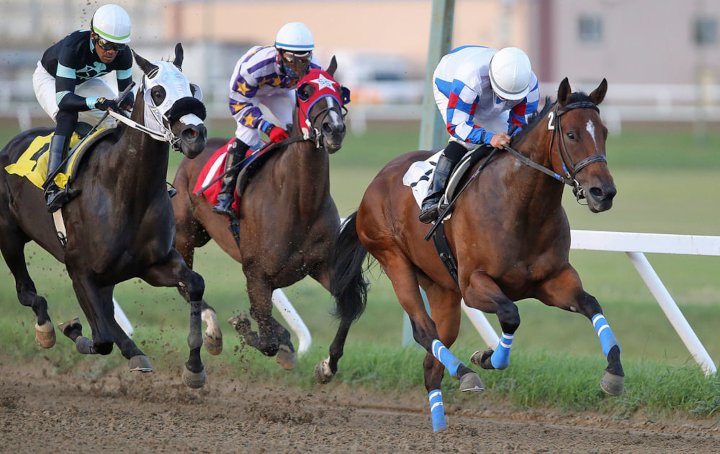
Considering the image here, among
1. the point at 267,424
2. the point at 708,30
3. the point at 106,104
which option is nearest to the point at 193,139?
the point at 106,104

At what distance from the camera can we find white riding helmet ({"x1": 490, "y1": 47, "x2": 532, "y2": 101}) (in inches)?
236

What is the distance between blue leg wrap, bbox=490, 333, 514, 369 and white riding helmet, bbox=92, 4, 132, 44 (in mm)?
2690

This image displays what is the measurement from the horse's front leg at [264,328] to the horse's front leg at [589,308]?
196 cm

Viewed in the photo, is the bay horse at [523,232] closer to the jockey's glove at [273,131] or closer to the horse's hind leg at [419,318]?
the horse's hind leg at [419,318]

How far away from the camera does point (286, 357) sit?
7.30 m

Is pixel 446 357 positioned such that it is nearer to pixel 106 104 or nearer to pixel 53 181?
pixel 106 104

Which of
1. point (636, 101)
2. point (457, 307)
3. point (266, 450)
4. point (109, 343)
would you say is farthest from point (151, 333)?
point (636, 101)

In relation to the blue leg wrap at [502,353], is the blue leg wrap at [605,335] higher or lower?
higher

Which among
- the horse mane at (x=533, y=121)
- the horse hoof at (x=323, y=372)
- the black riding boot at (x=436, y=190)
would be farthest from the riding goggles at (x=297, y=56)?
the horse hoof at (x=323, y=372)

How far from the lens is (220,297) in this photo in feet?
36.1

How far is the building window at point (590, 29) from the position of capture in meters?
43.7

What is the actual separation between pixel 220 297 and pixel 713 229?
26.0ft

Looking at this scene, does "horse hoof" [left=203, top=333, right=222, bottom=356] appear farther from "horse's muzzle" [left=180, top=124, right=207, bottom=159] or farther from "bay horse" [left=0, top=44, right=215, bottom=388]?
"horse's muzzle" [left=180, top=124, right=207, bottom=159]

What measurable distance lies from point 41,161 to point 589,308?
333cm
